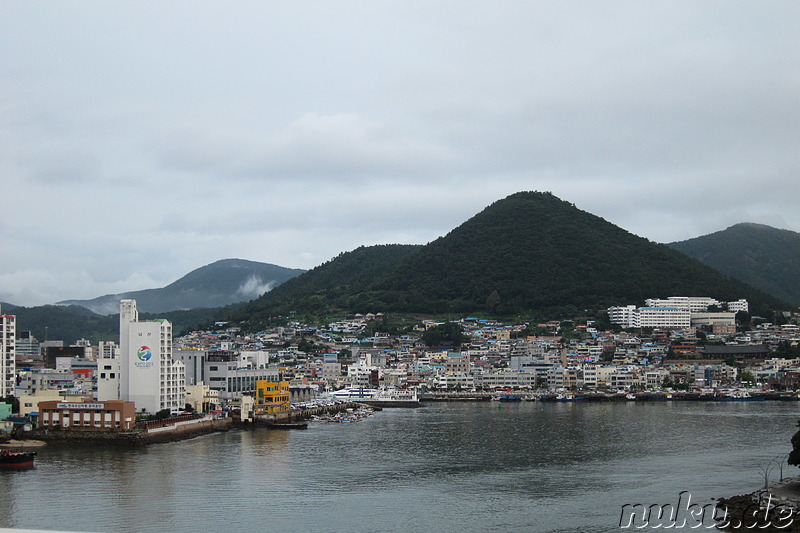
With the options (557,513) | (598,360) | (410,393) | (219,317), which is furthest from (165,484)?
(219,317)

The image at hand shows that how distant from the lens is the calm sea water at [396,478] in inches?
704

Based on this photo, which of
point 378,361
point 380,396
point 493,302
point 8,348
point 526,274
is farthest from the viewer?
point 526,274

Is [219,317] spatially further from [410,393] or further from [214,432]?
[214,432]

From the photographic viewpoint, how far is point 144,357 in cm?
3412

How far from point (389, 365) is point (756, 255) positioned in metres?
82.4

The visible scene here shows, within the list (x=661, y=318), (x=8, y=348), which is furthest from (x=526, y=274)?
(x=8, y=348)

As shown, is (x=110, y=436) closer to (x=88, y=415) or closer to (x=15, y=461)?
(x=88, y=415)

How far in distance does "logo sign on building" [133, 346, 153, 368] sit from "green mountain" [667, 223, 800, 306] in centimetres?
9869

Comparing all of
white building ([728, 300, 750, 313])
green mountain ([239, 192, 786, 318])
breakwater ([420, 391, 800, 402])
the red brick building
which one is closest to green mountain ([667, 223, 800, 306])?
green mountain ([239, 192, 786, 318])

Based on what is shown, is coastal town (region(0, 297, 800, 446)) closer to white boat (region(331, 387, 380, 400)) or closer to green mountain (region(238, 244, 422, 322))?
white boat (region(331, 387, 380, 400))

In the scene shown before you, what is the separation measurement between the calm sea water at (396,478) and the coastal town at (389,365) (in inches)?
142

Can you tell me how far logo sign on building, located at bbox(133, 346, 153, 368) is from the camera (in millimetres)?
34094

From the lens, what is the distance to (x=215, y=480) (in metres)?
22.4

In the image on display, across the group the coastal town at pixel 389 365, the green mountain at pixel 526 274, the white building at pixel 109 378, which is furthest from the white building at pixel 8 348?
the green mountain at pixel 526 274
